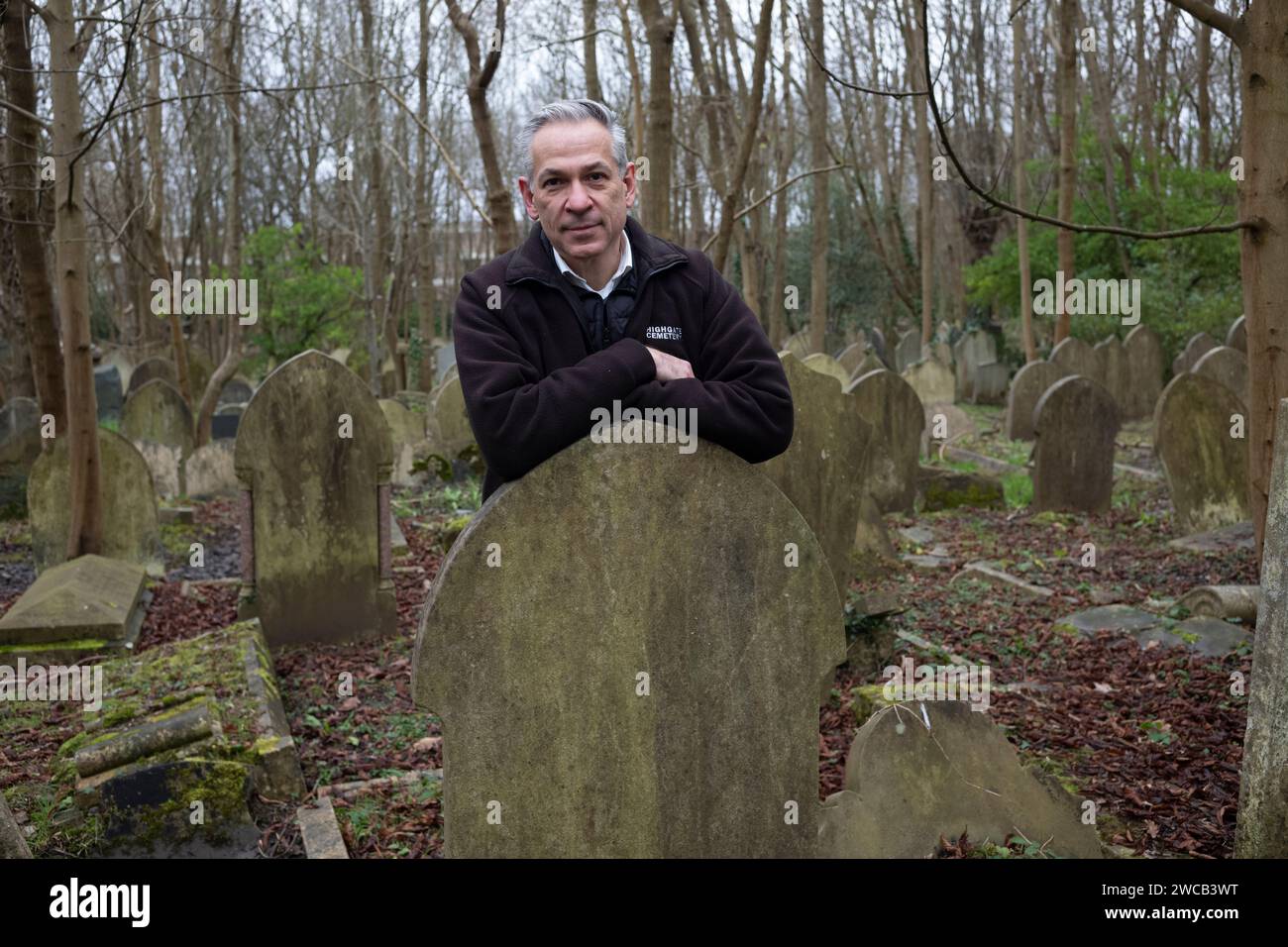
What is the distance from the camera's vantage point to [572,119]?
10.2 feet

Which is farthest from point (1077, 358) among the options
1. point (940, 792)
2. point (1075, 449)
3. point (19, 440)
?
point (940, 792)

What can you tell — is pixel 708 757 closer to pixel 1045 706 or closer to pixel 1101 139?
pixel 1045 706

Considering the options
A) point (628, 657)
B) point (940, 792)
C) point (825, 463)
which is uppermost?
point (825, 463)

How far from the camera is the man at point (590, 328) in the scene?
116 inches

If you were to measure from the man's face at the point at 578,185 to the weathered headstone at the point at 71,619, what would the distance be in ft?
15.5

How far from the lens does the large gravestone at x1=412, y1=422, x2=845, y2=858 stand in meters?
3.05

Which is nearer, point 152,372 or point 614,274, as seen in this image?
point 614,274

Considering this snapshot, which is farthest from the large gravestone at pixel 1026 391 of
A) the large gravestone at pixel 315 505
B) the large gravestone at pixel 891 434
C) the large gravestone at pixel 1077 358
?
the large gravestone at pixel 315 505

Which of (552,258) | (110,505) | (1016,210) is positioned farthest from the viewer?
(110,505)

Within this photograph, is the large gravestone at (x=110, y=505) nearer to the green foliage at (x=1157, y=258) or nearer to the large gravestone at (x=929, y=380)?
the large gravestone at (x=929, y=380)

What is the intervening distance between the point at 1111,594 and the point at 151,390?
10471 millimetres

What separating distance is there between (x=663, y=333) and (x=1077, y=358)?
49.0 feet

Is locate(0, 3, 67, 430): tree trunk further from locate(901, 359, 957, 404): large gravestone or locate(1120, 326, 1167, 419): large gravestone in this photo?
locate(1120, 326, 1167, 419): large gravestone

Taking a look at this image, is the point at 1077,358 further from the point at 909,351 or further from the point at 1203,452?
the point at 909,351
